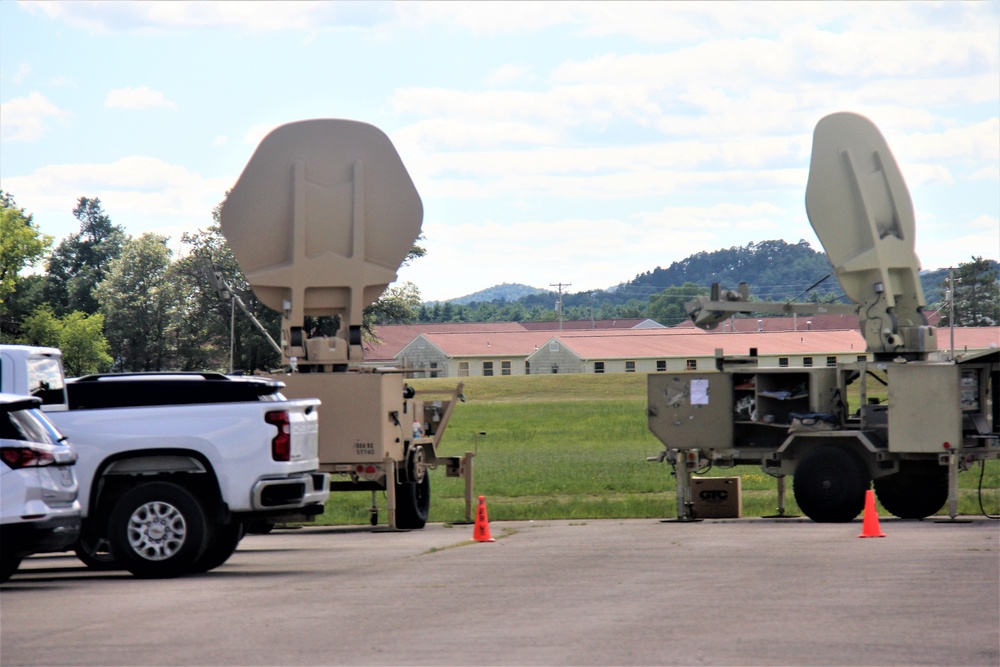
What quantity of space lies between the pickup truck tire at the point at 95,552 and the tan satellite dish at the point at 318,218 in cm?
613

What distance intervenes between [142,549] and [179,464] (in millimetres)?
872

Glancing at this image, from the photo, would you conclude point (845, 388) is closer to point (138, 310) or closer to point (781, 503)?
point (781, 503)

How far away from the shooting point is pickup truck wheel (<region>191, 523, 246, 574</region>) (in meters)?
15.1

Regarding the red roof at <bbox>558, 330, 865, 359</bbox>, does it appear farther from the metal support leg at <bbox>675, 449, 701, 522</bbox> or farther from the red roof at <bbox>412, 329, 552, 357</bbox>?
the metal support leg at <bbox>675, 449, 701, 522</bbox>

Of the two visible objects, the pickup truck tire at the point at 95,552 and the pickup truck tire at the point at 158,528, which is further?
the pickup truck tire at the point at 95,552

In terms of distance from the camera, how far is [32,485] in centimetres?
1287

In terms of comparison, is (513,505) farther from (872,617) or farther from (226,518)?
(872,617)

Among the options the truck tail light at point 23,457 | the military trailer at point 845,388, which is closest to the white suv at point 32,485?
the truck tail light at point 23,457

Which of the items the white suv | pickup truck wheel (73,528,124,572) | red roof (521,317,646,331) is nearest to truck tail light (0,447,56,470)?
the white suv

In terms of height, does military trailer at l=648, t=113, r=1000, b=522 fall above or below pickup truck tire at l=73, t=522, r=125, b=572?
above

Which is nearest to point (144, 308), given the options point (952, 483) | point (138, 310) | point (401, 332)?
point (138, 310)

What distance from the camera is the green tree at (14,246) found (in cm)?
8200

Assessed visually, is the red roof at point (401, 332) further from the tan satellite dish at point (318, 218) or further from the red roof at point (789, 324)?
the tan satellite dish at point (318, 218)

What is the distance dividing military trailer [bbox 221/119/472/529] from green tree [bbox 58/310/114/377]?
69106mm
